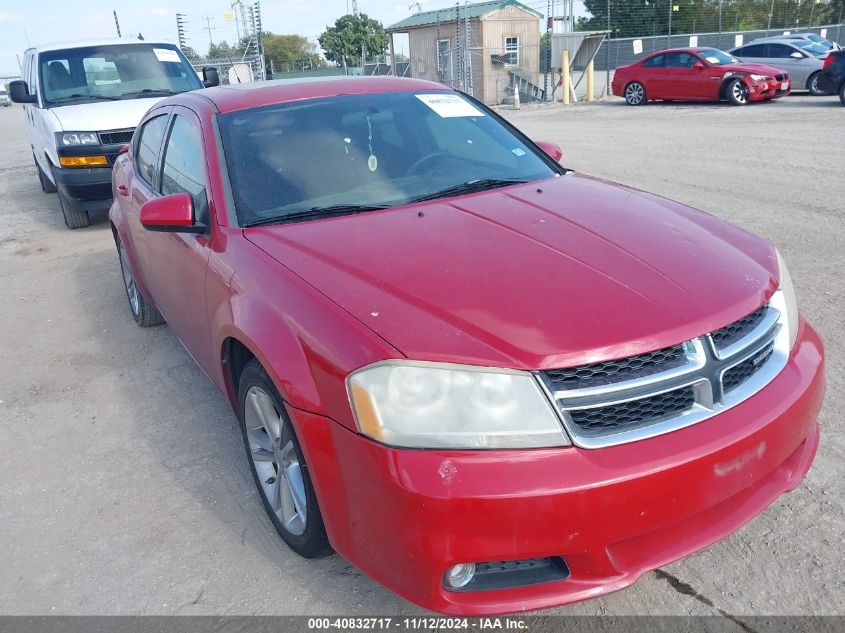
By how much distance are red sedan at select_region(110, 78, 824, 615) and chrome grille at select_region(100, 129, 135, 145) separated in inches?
223

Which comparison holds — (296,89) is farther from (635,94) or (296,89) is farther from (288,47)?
(288,47)

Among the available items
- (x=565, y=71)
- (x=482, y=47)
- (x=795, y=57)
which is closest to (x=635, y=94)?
(x=565, y=71)

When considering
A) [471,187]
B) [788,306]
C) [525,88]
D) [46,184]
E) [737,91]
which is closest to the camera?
[788,306]

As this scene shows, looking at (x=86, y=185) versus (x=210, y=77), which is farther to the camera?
(x=210, y=77)

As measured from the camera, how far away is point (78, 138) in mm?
7977

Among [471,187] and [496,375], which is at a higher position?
[471,187]

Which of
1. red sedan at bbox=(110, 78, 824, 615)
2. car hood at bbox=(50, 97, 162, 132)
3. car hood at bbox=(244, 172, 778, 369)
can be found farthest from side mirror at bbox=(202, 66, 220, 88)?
car hood at bbox=(244, 172, 778, 369)

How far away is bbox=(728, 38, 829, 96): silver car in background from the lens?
1762 centimetres

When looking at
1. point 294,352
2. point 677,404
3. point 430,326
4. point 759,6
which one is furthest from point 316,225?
point 759,6

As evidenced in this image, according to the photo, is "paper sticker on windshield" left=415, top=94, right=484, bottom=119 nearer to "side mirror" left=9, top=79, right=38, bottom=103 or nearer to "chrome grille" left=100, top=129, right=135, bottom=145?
"chrome grille" left=100, top=129, right=135, bottom=145

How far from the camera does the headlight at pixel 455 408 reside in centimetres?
191

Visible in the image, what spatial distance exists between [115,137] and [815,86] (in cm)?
1621

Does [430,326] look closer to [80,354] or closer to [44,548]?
[44,548]

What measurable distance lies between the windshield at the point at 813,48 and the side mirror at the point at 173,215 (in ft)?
63.5
